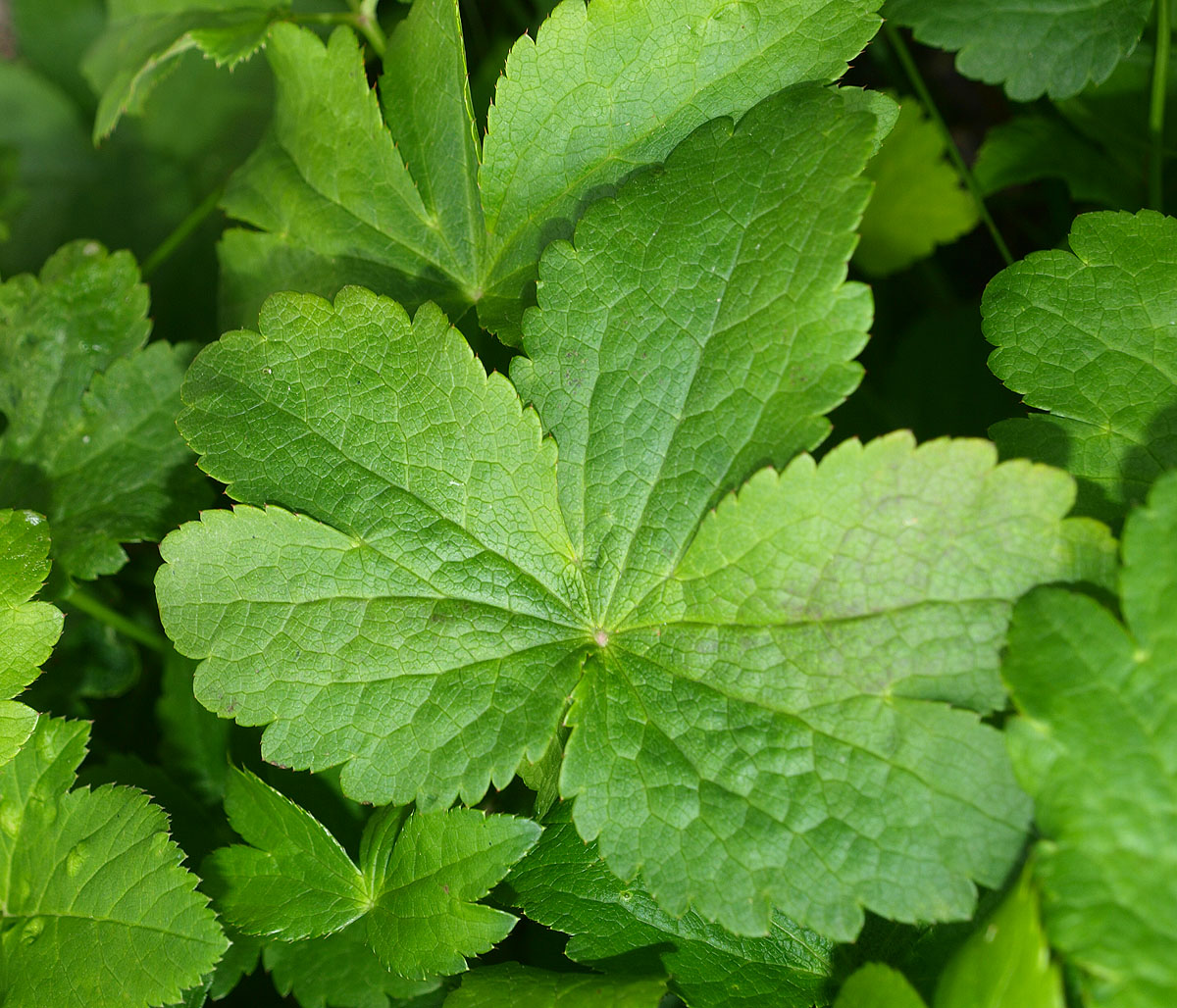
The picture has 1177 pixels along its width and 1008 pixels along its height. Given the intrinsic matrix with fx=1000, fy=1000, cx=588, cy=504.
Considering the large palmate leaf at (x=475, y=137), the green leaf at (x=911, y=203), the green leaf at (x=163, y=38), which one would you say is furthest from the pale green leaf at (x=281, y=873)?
the green leaf at (x=911, y=203)

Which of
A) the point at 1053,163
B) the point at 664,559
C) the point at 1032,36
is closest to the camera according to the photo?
the point at 664,559

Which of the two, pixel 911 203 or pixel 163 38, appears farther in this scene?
pixel 911 203

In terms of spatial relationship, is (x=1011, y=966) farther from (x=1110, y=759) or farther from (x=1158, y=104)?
(x=1158, y=104)

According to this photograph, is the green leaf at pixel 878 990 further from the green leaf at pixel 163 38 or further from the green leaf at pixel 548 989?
the green leaf at pixel 163 38

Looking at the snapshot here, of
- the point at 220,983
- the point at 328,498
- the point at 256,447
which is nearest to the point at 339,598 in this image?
the point at 328,498

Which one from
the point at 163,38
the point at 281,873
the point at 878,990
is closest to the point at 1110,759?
the point at 878,990

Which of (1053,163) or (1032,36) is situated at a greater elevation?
(1032,36)
